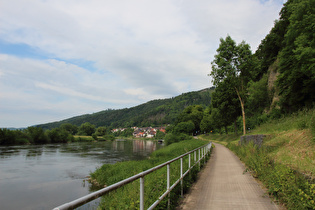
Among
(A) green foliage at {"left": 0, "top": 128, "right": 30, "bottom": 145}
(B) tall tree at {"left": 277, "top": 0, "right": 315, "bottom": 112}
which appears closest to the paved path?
(B) tall tree at {"left": 277, "top": 0, "right": 315, "bottom": 112}

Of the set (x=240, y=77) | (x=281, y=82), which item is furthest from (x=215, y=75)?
(x=281, y=82)

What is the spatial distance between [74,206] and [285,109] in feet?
97.3

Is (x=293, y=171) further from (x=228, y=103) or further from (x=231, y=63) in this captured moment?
(x=228, y=103)

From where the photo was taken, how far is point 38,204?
11.2 m

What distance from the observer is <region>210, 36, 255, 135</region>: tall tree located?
24.4m

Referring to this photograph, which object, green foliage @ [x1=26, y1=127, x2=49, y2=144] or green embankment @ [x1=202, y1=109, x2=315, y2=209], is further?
green foliage @ [x1=26, y1=127, x2=49, y2=144]

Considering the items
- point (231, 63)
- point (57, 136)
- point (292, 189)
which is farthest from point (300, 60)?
point (57, 136)

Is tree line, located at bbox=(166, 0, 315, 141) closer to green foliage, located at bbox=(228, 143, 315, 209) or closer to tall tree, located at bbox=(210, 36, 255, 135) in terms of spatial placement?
tall tree, located at bbox=(210, 36, 255, 135)

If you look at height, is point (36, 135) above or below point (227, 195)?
above

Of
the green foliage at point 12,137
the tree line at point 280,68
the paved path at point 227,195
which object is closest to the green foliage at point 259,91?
the tree line at point 280,68

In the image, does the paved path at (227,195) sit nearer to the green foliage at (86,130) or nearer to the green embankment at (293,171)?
the green embankment at (293,171)

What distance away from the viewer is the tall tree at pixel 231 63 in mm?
24406

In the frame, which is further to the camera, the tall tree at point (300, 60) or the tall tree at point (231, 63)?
the tall tree at point (231, 63)

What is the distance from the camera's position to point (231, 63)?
24.9 metres
